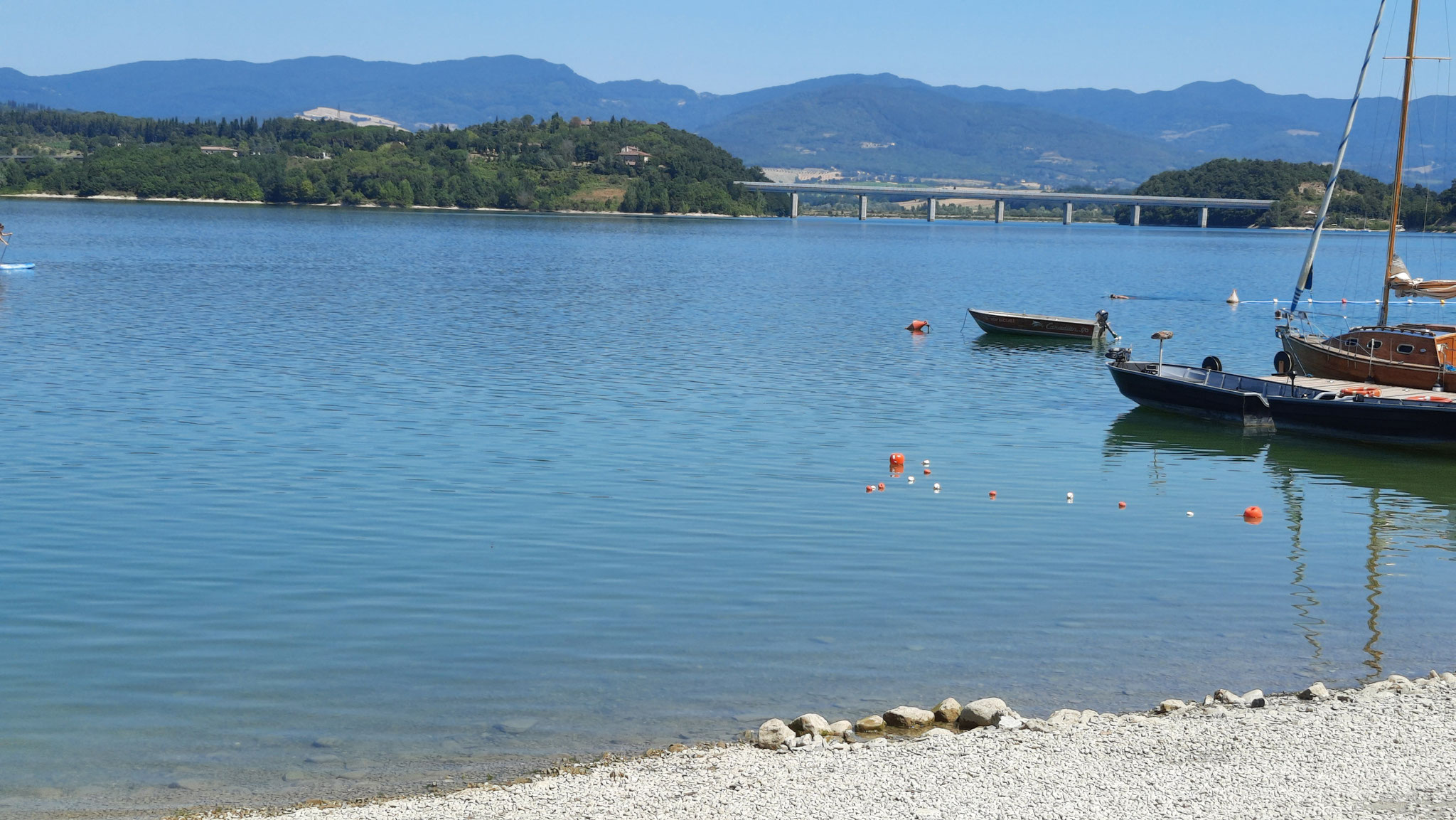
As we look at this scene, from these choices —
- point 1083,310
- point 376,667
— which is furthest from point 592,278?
point 376,667

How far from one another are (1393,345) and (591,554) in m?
26.7

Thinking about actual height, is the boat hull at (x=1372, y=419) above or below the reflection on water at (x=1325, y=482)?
above

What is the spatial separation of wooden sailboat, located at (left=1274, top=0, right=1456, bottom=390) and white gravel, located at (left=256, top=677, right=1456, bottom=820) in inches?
1022

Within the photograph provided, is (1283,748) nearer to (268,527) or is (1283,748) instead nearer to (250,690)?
(250,690)

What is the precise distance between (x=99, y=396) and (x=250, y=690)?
22.6 meters

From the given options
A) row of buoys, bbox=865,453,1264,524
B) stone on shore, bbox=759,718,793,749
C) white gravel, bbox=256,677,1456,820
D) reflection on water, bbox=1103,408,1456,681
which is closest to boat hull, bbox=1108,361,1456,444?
reflection on water, bbox=1103,408,1456,681

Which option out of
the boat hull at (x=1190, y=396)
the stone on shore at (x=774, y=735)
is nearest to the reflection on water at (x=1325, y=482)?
the boat hull at (x=1190, y=396)

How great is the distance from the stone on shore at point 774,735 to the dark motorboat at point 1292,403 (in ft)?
83.1

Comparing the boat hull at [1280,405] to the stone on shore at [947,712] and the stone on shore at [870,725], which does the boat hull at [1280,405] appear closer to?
the stone on shore at [947,712]

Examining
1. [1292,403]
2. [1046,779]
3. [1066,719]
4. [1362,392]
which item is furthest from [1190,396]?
[1046,779]

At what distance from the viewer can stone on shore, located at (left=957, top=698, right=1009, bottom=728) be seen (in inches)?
526

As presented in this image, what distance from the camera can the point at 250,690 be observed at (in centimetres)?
1434

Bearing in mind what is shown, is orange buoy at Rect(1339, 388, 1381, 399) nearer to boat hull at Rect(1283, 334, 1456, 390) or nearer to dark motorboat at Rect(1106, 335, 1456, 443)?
dark motorboat at Rect(1106, 335, 1456, 443)

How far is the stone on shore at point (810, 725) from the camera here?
13086 millimetres
